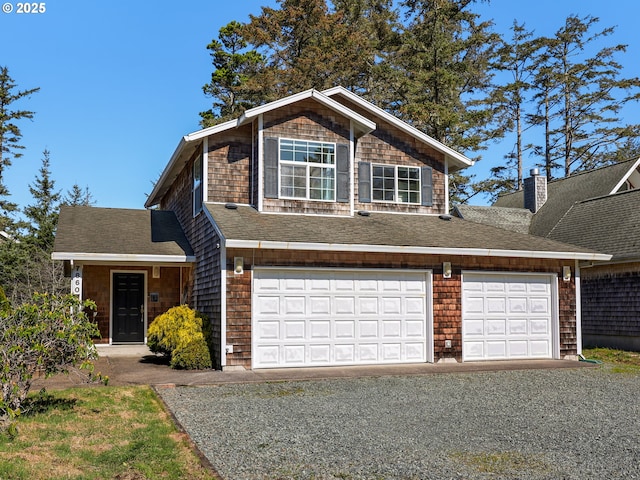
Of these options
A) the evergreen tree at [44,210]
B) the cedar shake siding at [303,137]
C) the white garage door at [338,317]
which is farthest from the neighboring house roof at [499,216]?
the evergreen tree at [44,210]

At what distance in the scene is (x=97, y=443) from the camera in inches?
259

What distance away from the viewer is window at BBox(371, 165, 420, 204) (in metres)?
16.6

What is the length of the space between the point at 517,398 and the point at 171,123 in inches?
917

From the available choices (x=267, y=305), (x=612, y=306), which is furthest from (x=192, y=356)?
(x=612, y=306)

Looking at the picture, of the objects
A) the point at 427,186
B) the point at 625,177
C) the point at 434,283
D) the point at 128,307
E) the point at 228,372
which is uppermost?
the point at 625,177

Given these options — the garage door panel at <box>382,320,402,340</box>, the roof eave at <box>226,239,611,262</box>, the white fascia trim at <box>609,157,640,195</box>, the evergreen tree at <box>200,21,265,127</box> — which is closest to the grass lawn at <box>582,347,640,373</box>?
the roof eave at <box>226,239,611,262</box>

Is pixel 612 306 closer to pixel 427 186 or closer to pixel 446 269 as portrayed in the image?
pixel 427 186

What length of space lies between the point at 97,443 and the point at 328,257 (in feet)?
24.0

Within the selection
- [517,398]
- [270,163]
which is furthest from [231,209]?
[517,398]

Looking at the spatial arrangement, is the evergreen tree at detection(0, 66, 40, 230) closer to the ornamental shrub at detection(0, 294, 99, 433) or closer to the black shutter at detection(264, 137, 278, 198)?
the black shutter at detection(264, 137, 278, 198)

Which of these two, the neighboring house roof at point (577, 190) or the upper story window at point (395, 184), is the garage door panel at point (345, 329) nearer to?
the upper story window at point (395, 184)

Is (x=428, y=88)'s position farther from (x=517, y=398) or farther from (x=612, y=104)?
(x=517, y=398)

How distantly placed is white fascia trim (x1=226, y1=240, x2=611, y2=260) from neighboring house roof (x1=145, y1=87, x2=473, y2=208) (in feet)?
11.6

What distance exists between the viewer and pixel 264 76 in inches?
1265
